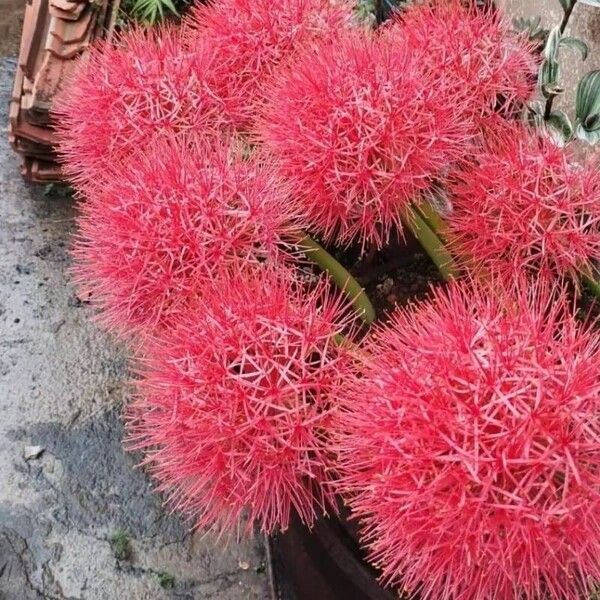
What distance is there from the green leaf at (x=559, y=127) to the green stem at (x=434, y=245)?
142mm

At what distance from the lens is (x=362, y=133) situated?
0.62m

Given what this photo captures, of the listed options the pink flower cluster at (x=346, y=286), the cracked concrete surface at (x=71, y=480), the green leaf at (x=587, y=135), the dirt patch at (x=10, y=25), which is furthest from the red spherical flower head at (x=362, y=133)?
the dirt patch at (x=10, y=25)

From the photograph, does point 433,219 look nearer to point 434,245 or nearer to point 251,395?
point 434,245

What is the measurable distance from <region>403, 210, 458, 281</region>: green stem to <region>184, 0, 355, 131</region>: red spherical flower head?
210 mm

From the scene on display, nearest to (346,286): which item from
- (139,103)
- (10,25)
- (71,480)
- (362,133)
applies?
(362,133)

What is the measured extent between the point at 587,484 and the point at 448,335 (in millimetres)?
124

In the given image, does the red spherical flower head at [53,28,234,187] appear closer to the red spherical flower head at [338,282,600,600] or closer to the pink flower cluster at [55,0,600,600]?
the pink flower cluster at [55,0,600,600]

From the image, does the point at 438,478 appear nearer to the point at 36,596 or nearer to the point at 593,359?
the point at 593,359

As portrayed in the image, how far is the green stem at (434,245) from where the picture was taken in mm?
731

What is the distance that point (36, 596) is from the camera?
102 centimetres

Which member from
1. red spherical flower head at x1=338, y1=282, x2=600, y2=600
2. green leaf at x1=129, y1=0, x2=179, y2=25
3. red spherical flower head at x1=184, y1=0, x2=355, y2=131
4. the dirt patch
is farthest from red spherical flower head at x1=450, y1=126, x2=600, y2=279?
the dirt patch

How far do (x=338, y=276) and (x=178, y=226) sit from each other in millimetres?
196

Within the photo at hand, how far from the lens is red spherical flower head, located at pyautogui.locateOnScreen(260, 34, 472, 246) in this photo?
2.05ft

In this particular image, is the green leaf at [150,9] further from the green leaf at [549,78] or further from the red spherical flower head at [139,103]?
the green leaf at [549,78]
